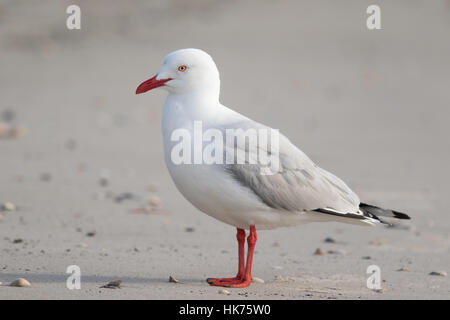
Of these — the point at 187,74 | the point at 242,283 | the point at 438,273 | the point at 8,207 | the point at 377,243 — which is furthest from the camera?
the point at 8,207

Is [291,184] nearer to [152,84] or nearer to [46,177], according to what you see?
[152,84]

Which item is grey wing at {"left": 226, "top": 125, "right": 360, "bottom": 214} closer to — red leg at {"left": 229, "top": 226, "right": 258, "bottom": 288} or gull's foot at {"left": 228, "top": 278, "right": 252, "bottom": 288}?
red leg at {"left": 229, "top": 226, "right": 258, "bottom": 288}

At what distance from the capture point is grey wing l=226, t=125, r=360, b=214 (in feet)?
16.9

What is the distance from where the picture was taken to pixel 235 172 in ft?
16.7

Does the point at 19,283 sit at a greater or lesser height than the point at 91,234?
lesser

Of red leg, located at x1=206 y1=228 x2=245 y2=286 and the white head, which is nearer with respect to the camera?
red leg, located at x1=206 y1=228 x2=245 y2=286

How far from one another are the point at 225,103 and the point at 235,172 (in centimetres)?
870

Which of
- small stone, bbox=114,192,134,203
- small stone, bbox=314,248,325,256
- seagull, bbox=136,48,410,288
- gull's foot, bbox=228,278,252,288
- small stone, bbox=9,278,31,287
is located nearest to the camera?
small stone, bbox=9,278,31,287

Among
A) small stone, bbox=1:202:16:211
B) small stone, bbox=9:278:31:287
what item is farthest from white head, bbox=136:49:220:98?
small stone, bbox=1:202:16:211

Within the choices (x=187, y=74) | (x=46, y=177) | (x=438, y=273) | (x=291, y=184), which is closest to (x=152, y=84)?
(x=187, y=74)

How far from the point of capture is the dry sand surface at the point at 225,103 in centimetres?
572

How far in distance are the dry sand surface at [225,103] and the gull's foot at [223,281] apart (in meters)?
0.14

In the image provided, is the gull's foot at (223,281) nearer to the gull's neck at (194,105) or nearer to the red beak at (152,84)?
the gull's neck at (194,105)
